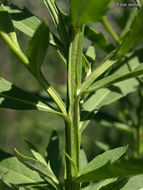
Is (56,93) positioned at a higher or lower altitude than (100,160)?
higher

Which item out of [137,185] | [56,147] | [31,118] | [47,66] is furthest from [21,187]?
[47,66]

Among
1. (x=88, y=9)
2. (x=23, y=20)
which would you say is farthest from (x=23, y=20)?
(x=88, y=9)

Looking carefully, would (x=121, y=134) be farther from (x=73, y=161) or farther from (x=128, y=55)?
(x=73, y=161)

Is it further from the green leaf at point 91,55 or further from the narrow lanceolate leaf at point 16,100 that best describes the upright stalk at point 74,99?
the green leaf at point 91,55

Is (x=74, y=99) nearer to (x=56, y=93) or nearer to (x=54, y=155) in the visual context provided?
(x=56, y=93)

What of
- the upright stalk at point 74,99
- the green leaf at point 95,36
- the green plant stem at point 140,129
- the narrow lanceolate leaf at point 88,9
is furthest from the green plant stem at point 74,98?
the green plant stem at point 140,129

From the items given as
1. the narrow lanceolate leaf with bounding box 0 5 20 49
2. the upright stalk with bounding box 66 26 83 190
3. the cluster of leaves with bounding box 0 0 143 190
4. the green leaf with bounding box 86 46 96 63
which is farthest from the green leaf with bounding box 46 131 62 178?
the narrow lanceolate leaf with bounding box 0 5 20 49

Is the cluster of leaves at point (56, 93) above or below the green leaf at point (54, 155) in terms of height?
above
